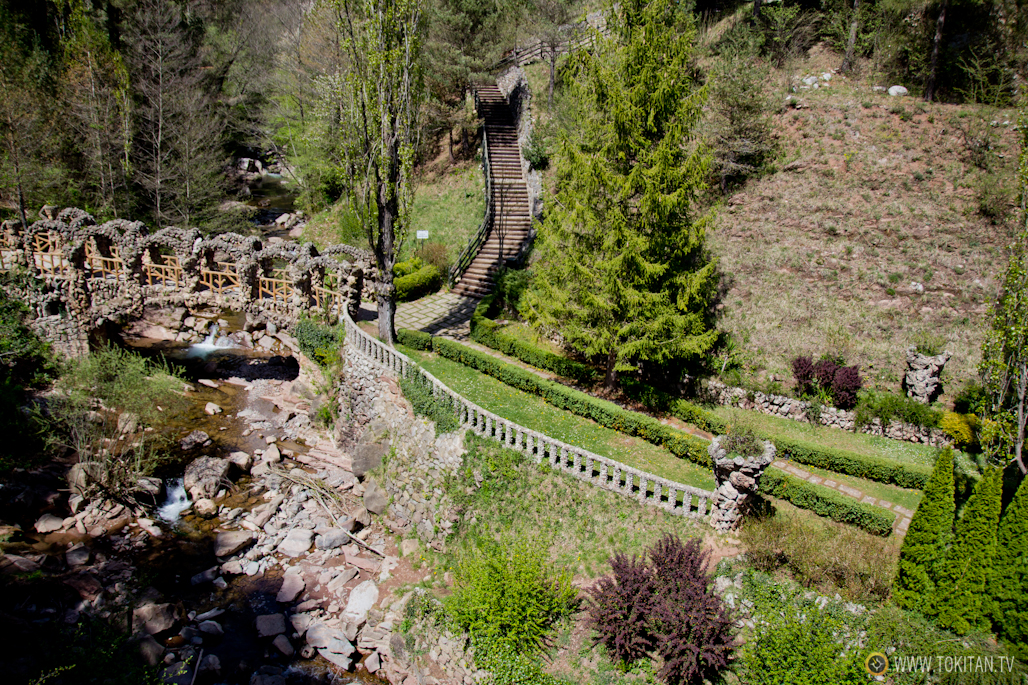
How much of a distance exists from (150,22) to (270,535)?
3584 centimetres

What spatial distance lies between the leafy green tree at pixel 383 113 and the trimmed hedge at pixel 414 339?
2.08m

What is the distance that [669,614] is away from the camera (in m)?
12.4

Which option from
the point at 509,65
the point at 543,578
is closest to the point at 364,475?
the point at 543,578

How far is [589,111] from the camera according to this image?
Answer: 67.2 ft

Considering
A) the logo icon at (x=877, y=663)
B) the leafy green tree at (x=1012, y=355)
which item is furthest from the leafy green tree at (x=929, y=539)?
the leafy green tree at (x=1012, y=355)

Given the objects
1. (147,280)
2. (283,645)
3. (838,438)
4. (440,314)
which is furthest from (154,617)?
(838,438)

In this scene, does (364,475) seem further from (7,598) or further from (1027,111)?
(1027,111)

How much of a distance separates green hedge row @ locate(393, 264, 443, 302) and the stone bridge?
3.03 metres

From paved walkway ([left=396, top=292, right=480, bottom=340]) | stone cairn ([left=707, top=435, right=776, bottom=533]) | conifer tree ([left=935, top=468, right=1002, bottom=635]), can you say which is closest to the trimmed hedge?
paved walkway ([left=396, top=292, right=480, bottom=340])

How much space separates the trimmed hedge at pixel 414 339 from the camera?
2523 centimetres

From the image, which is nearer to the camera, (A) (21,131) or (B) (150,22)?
(A) (21,131)

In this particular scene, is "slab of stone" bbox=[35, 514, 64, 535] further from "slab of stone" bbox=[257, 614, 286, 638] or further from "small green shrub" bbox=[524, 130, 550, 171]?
"small green shrub" bbox=[524, 130, 550, 171]

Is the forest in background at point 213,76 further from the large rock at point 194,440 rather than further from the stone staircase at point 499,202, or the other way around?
the large rock at point 194,440

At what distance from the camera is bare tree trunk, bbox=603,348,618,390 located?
21141 mm
